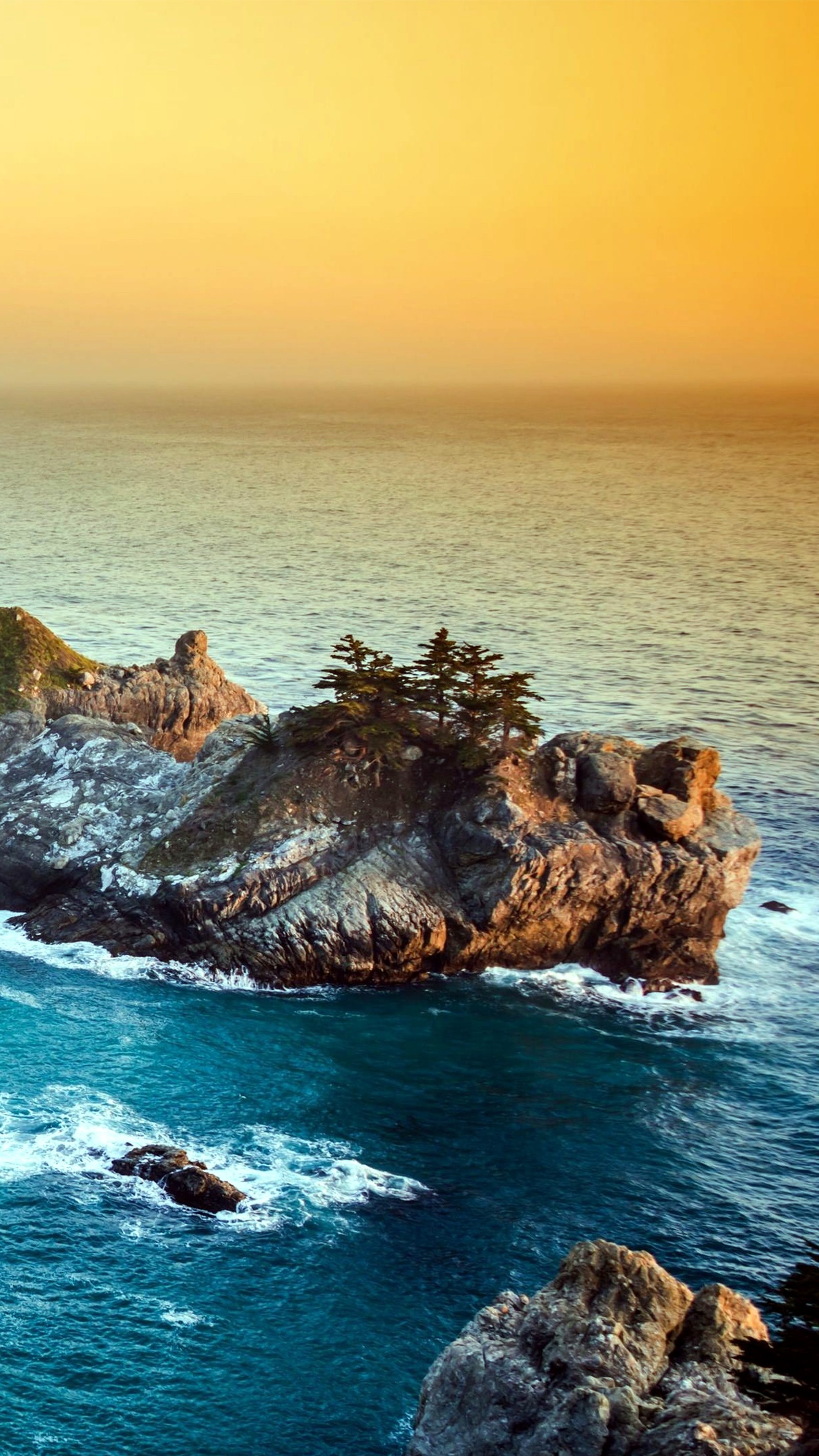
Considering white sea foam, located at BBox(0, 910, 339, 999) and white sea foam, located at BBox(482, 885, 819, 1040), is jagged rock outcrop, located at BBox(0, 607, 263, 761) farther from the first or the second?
white sea foam, located at BBox(482, 885, 819, 1040)

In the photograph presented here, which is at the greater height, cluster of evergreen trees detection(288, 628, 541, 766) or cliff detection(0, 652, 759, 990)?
cluster of evergreen trees detection(288, 628, 541, 766)

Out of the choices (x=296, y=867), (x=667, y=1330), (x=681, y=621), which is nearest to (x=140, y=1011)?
(x=296, y=867)

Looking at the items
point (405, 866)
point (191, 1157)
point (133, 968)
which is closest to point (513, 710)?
point (405, 866)

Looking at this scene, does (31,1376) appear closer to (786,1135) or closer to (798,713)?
(786,1135)

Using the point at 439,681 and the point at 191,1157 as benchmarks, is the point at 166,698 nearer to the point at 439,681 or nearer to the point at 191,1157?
the point at 439,681

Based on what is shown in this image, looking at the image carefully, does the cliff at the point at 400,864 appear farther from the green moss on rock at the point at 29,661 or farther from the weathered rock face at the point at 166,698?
the green moss on rock at the point at 29,661

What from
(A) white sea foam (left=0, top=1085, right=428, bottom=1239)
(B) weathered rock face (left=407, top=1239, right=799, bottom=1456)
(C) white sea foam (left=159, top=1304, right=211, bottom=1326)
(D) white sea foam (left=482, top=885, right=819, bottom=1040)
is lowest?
(C) white sea foam (left=159, top=1304, right=211, bottom=1326)

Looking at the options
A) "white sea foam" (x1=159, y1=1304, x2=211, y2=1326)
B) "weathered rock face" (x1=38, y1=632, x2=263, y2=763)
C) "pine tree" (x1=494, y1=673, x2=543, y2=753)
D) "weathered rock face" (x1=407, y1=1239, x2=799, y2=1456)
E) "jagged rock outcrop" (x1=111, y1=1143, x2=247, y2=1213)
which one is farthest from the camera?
"weathered rock face" (x1=38, y1=632, x2=263, y2=763)

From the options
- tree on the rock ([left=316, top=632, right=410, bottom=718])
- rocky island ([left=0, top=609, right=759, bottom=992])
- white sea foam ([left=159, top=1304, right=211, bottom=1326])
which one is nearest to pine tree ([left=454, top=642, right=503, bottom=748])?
rocky island ([left=0, top=609, right=759, bottom=992])
